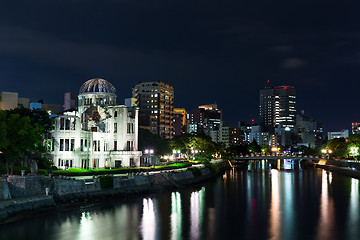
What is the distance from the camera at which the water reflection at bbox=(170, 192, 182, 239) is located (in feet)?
156

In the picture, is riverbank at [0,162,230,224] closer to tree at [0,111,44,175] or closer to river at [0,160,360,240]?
river at [0,160,360,240]

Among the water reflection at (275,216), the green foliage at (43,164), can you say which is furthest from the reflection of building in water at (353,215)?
the green foliage at (43,164)

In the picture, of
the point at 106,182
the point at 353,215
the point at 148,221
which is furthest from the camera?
the point at 106,182

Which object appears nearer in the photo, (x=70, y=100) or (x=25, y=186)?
(x=25, y=186)

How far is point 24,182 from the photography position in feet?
170

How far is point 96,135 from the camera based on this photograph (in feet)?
292

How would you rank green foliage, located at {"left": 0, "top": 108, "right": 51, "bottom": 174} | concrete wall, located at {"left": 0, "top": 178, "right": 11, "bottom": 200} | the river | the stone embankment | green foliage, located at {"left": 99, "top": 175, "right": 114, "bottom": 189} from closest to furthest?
1. the river
2. concrete wall, located at {"left": 0, "top": 178, "right": 11, "bottom": 200}
3. green foliage, located at {"left": 0, "top": 108, "right": 51, "bottom": 174}
4. green foliage, located at {"left": 99, "top": 175, "right": 114, "bottom": 189}
5. the stone embankment

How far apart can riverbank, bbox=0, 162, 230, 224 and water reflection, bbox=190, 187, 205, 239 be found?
7345 mm

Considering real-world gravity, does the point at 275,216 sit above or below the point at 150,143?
below

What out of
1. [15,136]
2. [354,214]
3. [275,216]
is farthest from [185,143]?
[15,136]

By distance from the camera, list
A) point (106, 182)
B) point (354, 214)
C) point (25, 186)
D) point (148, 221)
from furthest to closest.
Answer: point (106, 182)
point (354, 214)
point (148, 221)
point (25, 186)

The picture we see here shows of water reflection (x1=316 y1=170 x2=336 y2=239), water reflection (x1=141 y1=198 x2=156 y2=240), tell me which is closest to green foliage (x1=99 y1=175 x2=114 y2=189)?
water reflection (x1=141 y1=198 x2=156 y2=240)

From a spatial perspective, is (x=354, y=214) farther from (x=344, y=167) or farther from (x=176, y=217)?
(x=344, y=167)

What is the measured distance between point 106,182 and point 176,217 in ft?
52.4
